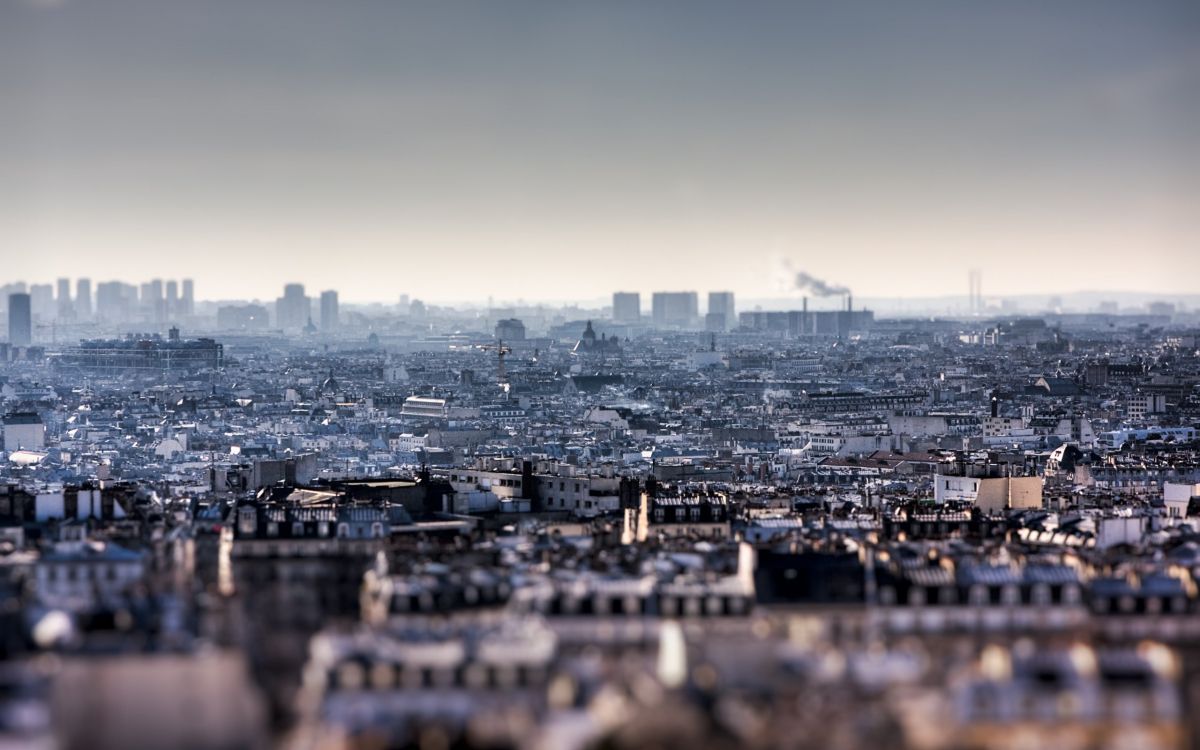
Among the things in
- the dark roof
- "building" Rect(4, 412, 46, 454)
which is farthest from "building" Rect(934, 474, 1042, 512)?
the dark roof

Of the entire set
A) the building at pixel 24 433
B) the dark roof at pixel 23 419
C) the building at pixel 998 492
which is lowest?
the building at pixel 24 433

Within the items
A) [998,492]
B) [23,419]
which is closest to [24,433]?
[23,419]

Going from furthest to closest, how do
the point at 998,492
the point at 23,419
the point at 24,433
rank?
the point at 23,419 < the point at 24,433 < the point at 998,492

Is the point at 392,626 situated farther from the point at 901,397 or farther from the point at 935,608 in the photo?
the point at 901,397

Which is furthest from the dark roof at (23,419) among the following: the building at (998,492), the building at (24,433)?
the building at (998,492)

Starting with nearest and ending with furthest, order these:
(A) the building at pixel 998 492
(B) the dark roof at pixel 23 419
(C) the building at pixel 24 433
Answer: (A) the building at pixel 998 492, (C) the building at pixel 24 433, (B) the dark roof at pixel 23 419

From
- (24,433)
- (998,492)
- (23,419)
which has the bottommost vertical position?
(24,433)

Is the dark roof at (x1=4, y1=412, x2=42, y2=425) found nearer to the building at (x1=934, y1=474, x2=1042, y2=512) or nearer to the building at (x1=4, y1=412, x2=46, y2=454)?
the building at (x1=4, y1=412, x2=46, y2=454)

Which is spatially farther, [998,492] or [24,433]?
[24,433]

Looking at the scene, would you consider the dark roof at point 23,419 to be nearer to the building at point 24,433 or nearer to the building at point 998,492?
the building at point 24,433

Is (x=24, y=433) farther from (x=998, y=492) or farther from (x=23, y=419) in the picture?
(x=998, y=492)

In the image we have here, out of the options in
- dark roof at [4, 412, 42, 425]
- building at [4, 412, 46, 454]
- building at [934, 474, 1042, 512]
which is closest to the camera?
building at [934, 474, 1042, 512]

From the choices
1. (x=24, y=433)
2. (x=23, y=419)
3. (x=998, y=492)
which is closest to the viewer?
(x=998, y=492)
